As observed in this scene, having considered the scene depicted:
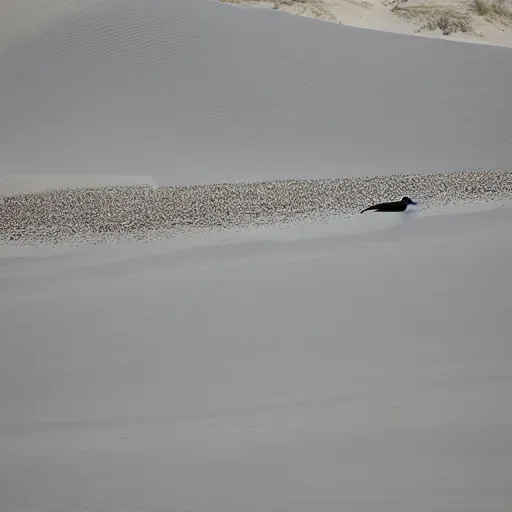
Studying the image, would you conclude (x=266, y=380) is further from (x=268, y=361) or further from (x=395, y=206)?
(x=395, y=206)

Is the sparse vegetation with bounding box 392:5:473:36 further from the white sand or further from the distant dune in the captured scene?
the white sand

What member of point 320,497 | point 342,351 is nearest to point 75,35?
point 342,351

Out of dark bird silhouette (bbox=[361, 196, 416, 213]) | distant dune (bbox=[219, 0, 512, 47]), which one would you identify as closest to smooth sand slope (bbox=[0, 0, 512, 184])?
distant dune (bbox=[219, 0, 512, 47])

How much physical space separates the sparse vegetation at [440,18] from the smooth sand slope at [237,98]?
2.59m

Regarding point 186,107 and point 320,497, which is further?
point 186,107

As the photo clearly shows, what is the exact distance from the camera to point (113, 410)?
13.0ft

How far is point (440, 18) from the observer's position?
1764cm

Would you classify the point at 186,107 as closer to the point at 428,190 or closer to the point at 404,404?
the point at 428,190

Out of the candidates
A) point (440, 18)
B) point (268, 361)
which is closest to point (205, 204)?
point (268, 361)

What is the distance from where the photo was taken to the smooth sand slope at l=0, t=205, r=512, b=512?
321 cm

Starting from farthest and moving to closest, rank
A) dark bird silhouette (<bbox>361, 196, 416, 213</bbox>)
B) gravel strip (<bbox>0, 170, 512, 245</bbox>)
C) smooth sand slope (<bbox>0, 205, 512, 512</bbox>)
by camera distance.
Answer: gravel strip (<bbox>0, 170, 512, 245</bbox>)
dark bird silhouette (<bbox>361, 196, 416, 213</bbox>)
smooth sand slope (<bbox>0, 205, 512, 512</bbox>)

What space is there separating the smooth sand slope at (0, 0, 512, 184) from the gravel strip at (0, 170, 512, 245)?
186 cm

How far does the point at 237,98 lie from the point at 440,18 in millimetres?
6297

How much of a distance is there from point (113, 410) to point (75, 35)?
1292 centimetres
